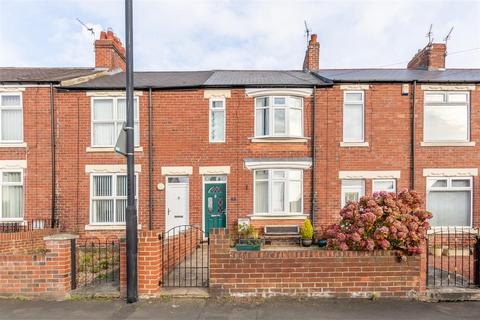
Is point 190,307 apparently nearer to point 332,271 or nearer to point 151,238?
point 151,238

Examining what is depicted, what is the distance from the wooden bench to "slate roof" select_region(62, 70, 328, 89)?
5.06 meters

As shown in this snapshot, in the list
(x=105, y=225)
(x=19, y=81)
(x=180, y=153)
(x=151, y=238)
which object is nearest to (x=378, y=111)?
(x=180, y=153)

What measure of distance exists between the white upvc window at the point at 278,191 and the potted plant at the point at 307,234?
2.61 feet

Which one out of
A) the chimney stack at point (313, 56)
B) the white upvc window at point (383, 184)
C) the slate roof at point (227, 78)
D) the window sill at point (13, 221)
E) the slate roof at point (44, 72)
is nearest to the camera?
the window sill at point (13, 221)

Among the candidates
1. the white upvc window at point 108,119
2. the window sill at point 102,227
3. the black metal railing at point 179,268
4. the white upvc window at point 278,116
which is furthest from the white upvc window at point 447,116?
the window sill at point 102,227

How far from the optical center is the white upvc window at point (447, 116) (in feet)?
34.3

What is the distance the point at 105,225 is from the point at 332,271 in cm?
826

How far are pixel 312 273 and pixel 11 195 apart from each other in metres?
10.9

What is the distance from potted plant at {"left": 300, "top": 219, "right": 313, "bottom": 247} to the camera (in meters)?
9.55

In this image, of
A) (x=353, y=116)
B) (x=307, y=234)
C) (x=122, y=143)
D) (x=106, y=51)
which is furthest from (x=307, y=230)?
(x=106, y=51)

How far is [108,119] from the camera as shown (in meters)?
10.5

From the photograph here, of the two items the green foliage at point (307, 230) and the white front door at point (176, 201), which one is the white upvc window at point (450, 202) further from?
the white front door at point (176, 201)

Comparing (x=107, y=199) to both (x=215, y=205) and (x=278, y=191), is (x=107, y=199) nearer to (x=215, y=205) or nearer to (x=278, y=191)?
(x=215, y=205)

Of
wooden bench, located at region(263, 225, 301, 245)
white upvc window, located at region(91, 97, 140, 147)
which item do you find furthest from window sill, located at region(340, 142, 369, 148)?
white upvc window, located at region(91, 97, 140, 147)
